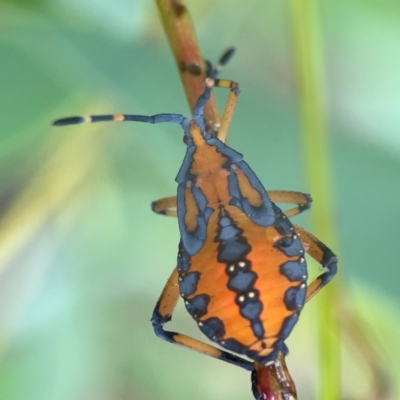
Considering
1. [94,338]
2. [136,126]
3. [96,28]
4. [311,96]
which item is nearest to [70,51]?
[96,28]

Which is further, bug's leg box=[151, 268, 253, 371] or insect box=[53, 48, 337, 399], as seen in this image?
bug's leg box=[151, 268, 253, 371]

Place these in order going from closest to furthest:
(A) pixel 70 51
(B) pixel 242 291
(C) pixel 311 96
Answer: (B) pixel 242 291, (C) pixel 311 96, (A) pixel 70 51

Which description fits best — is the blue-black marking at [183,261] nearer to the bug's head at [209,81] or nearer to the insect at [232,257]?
the insect at [232,257]

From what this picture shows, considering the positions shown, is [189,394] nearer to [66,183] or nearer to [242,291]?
[66,183]

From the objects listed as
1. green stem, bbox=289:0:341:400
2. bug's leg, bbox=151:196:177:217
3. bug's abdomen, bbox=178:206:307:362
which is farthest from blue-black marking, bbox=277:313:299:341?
bug's leg, bbox=151:196:177:217

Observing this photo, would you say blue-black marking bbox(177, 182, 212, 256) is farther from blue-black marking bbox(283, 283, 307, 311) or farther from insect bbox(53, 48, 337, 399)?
blue-black marking bbox(283, 283, 307, 311)

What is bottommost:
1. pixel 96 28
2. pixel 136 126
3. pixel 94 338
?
pixel 94 338
